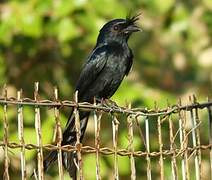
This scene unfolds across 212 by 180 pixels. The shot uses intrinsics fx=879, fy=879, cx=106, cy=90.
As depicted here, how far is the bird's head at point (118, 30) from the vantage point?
7598mm

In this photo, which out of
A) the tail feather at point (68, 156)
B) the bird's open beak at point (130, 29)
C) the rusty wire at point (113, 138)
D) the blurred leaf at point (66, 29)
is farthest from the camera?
the blurred leaf at point (66, 29)

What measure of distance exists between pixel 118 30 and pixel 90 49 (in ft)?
4.51

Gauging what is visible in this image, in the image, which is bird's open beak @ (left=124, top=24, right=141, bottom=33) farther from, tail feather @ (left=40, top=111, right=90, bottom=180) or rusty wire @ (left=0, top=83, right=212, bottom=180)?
rusty wire @ (left=0, top=83, right=212, bottom=180)

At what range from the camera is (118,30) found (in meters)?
7.65

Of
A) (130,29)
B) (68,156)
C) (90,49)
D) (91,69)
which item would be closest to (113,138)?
(68,156)

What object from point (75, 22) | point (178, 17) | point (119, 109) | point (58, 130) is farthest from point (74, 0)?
point (58, 130)

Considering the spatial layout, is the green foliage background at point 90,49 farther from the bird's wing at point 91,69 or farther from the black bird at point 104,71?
the bird's wing at point 91,69

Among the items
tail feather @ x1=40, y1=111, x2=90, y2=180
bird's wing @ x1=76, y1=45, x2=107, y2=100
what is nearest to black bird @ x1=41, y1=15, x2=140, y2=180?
bird's wing @ x1=76, y1=45, x2=107, y2=100

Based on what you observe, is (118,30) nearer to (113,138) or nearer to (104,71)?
(104,71)

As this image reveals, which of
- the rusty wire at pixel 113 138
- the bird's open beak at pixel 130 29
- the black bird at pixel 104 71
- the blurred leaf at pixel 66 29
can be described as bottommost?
the rusty wire at pixel 113 138

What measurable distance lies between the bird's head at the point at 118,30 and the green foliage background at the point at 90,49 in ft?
1.48

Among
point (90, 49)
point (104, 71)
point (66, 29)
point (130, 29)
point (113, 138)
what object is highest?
point (90, 49)

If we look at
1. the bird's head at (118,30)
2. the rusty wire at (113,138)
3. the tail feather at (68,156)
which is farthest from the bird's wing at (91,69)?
the rusty wire at (113,138)

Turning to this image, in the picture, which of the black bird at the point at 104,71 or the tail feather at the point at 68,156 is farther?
the black bird at the point at 104,71
